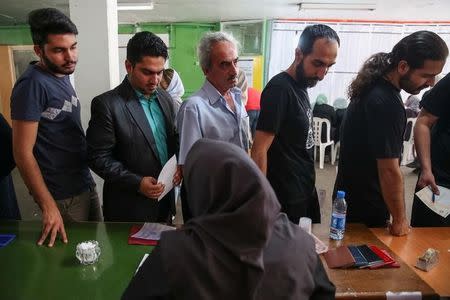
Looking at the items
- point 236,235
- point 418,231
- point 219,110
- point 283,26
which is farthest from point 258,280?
point 283,26

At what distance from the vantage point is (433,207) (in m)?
1.50

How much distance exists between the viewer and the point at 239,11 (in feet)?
18.4

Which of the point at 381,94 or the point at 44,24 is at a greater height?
the point at 44,24

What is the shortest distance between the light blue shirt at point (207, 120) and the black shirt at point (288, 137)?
184 mm

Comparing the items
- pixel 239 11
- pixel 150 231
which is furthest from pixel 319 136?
pixel 150 231

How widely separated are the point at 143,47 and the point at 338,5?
423cm

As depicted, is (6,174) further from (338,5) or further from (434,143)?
(338,5)

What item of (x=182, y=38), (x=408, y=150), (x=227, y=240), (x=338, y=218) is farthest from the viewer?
(x=182, y=38)

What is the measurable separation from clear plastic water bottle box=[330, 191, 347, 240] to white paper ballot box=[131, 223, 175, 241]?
0.67 m

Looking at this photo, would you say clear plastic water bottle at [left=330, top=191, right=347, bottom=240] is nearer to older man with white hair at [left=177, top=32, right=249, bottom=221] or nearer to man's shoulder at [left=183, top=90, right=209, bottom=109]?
older man with white hair at [left=177, top=32, right=249, bottom=221]

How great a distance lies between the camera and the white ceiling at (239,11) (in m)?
4.84

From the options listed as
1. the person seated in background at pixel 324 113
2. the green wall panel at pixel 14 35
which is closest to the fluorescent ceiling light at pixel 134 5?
the green wall panel at pixel 14 35

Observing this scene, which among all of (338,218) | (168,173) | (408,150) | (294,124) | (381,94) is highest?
(381,94)

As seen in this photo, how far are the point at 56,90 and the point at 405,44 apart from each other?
61.9 inches
